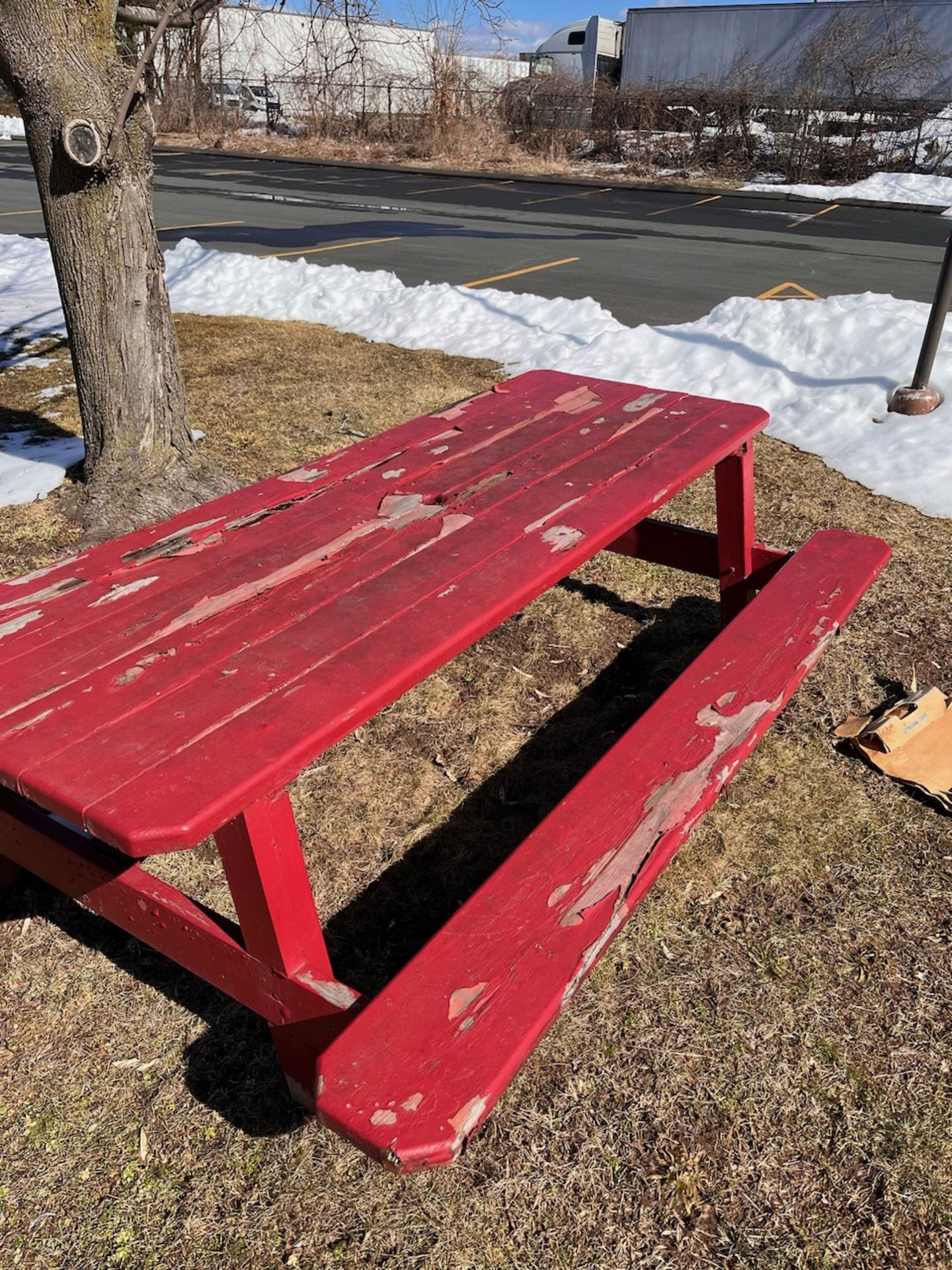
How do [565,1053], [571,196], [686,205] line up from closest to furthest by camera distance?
[565,1053] < [686,205] < [571,196]

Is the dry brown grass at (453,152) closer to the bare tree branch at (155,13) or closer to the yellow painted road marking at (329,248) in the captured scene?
the yellow painted road marking at (329,248)

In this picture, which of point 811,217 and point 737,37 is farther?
point 737,37

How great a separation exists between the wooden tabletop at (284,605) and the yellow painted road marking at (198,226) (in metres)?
10.7

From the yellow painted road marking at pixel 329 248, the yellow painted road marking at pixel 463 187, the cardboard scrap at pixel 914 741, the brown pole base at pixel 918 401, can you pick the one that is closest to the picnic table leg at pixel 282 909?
the cardboard scrap at pixel 914 741

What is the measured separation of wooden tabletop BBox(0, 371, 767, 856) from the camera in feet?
4.68

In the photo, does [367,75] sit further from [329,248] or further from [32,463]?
[32,463]

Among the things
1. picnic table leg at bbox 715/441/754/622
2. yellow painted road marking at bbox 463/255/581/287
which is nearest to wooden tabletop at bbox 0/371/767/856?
picnic table leg at bbox 715/441/754/622

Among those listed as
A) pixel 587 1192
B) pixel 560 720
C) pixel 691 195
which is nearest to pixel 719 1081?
pixel 587 1192

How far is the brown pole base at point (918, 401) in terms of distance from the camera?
5.02m

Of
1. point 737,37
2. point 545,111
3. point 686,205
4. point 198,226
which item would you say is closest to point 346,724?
point 198,226

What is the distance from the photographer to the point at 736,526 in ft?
10.7

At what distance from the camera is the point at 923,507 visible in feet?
14.5

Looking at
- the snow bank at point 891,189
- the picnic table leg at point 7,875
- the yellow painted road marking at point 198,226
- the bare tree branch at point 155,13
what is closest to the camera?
the picnic table leg at point 7,875

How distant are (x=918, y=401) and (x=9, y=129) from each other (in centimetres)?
3177
